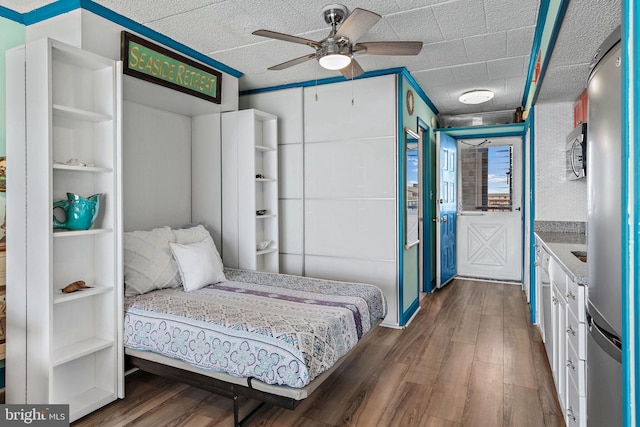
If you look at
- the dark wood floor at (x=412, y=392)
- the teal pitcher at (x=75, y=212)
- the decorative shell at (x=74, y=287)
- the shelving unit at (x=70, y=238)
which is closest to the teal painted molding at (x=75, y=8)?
the shelving unit at (x=70, y=238)

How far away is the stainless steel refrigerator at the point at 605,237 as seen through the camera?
41.8 inches

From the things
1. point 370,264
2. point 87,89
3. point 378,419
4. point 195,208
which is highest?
point 87,89

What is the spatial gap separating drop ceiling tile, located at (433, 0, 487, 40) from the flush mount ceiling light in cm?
154

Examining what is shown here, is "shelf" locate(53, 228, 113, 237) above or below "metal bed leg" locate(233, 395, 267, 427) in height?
above

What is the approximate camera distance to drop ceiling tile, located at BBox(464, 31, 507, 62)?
121 inches

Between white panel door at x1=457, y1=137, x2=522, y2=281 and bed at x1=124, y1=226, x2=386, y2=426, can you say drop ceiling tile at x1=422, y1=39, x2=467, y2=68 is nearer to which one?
bed at x1=124, y1=226, x2=386, y2=426

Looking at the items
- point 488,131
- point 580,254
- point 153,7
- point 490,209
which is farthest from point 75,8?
point 490,209

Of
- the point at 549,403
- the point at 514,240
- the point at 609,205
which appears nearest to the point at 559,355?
the point at 549,403

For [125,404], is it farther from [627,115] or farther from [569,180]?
[569,180]

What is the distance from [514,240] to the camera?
5.84 meters

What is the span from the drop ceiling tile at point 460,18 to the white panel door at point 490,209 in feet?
10.6

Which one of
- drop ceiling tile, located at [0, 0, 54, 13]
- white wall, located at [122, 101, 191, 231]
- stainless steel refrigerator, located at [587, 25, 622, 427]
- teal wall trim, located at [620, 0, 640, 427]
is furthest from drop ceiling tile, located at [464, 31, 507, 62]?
drop ceiling tile, located at [0, 0, 54, 13]

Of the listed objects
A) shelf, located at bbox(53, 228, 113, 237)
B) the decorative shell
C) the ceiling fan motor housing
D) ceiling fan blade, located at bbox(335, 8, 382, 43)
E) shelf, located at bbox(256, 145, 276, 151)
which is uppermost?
the ceiling fan motor housing

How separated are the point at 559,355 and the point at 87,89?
10.8ft
